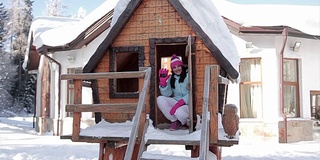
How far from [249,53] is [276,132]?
2921 millimetres

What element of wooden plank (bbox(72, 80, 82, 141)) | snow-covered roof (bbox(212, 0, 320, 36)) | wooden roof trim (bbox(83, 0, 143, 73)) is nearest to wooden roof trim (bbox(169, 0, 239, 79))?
→ wooden roof trim (bbox(83, 0, 143, 73))

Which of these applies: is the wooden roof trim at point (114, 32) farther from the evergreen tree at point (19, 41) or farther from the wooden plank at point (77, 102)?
the evergreen tree at point (19, 41)

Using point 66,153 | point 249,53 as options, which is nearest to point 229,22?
point 249,53

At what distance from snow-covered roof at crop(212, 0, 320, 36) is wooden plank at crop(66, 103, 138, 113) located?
932 cm

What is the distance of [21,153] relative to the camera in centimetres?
1118

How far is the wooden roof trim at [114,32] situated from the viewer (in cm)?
604

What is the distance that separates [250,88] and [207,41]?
8.36 m

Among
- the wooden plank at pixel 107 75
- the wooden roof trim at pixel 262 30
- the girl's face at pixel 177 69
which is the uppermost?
the wooden roof trim at pixel 262 30

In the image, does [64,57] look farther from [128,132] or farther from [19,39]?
[19,39]

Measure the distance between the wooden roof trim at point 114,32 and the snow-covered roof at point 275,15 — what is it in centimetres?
A: 812

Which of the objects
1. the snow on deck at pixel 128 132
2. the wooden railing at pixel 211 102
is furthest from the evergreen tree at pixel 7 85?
the wooden railing at pixel 211 102

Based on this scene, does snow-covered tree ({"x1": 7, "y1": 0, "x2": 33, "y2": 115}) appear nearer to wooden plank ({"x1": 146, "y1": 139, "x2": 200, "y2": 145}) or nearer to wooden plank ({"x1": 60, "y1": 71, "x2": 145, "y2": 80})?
wooden plank ({"x1": 60, "y1": 71, "x2": 145, "y2": 80})

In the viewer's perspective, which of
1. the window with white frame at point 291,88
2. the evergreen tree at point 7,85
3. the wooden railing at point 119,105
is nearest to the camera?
the wooden railing at point 119,105

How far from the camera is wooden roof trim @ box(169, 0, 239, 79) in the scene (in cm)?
550
